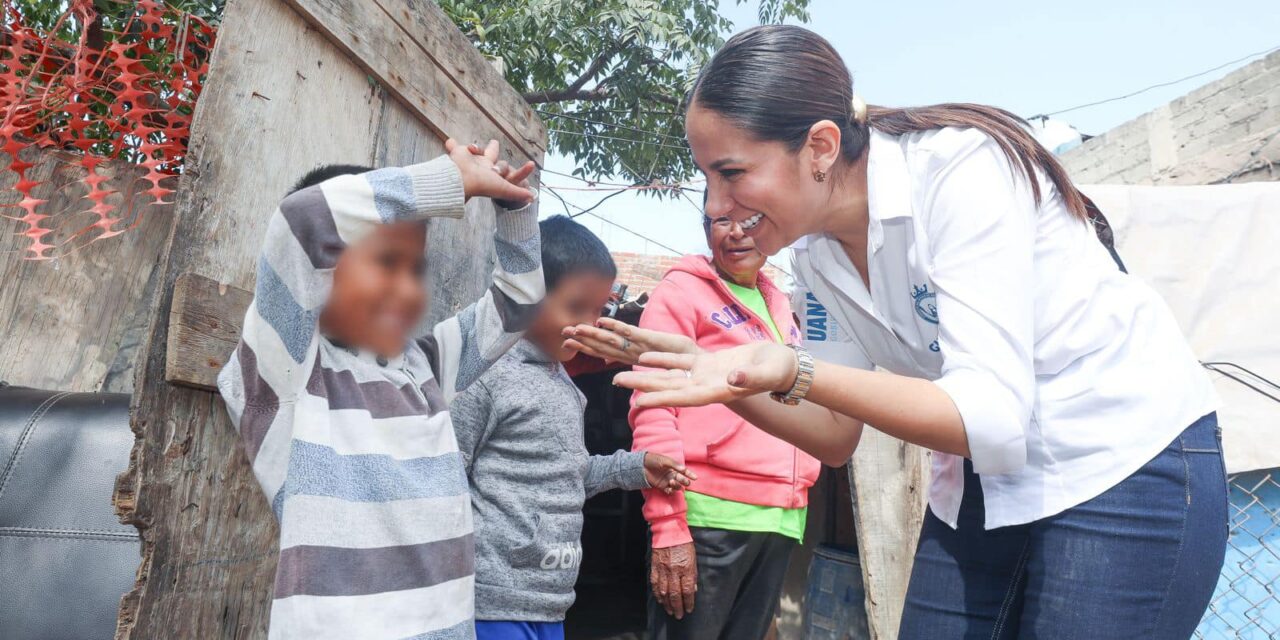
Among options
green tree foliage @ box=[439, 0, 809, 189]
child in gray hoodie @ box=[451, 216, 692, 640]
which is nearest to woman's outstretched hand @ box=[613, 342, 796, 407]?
child in gray hoodie @ box=[451, 216, 692, 640]

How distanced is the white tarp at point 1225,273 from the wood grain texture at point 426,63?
8.36ft

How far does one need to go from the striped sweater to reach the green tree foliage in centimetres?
398

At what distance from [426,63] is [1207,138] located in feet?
16.7

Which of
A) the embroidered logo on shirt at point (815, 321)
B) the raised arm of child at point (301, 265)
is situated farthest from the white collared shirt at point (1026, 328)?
the raised arm of child at point (301, 265)

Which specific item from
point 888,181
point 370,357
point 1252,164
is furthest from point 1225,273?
point 370,357

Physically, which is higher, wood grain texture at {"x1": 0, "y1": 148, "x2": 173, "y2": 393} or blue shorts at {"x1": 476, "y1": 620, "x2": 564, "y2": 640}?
wood grain texture at {"x1": 0, "y1": 148, "x2": 173, "y2": 393}

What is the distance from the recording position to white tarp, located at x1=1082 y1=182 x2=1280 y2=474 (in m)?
2.79

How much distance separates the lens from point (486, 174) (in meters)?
1.41

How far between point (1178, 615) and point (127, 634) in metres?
1.66

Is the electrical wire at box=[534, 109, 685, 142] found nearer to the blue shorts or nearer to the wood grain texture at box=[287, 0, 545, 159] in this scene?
the wood grain texture at box=[287, 0, 545, 159]

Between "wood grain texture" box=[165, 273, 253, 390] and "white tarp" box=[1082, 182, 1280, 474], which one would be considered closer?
"wood grain texture" box=[165, 273, 253, 390]

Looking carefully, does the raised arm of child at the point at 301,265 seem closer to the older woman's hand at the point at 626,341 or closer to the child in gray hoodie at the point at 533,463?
the older woman's hand at the point at 626,341

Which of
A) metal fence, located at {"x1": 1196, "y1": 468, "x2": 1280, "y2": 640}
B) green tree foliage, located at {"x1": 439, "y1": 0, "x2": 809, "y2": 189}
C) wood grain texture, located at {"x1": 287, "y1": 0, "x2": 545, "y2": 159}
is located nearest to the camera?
wood grain texture, located at {"x1": 287, "y1": 0, "x2": 545, "y2": 159}

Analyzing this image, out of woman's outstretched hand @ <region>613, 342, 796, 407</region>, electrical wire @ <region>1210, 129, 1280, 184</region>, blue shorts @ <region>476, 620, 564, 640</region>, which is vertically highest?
electrical wire @ <region>1210, 129, 1280, 184</region>
